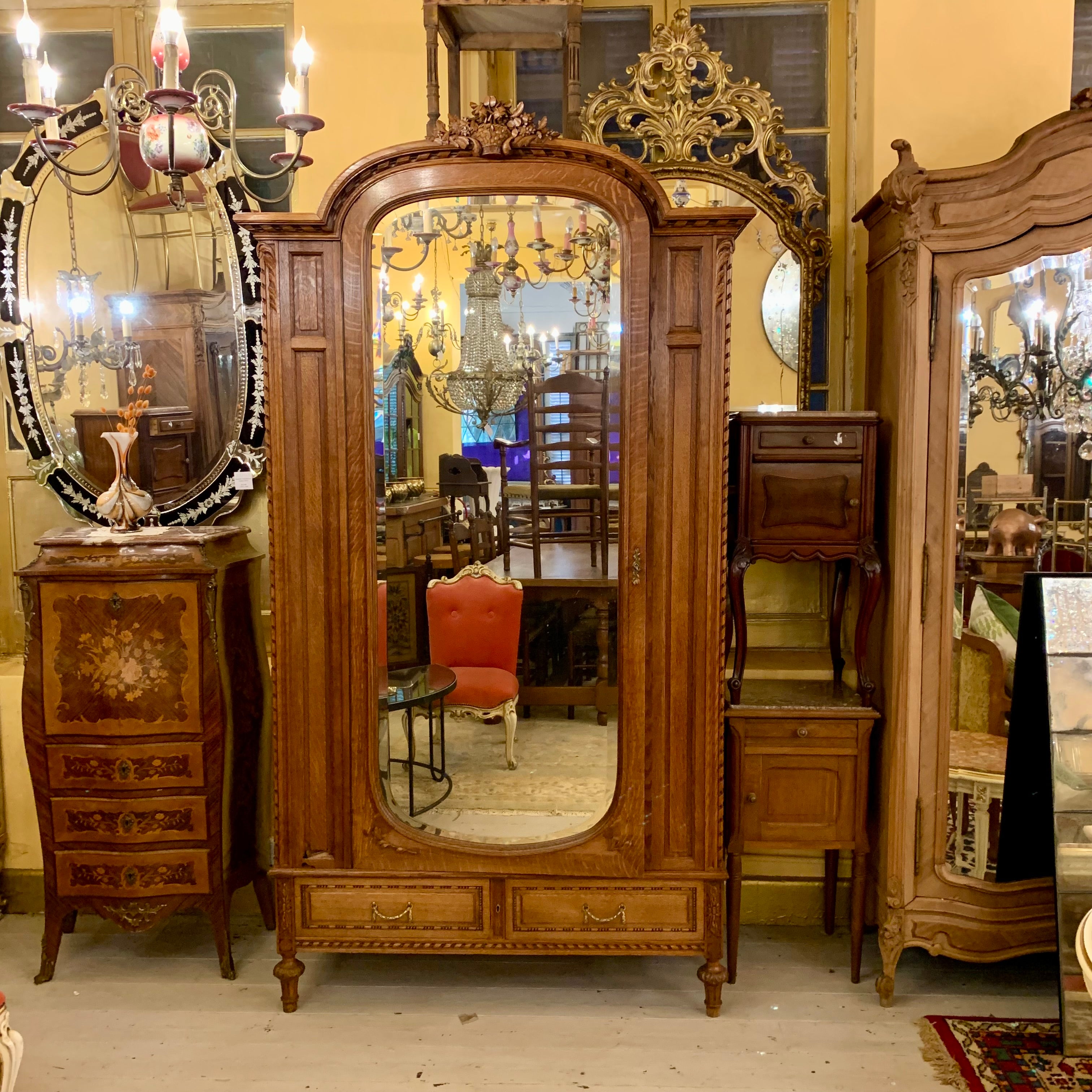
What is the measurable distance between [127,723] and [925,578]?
7.30 feet

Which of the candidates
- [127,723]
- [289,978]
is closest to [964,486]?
[289,978]

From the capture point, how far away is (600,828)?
2.51 meters

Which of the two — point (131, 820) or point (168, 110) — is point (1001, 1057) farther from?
point (168, 110)

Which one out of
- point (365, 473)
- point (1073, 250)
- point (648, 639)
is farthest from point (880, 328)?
point (365, 473)

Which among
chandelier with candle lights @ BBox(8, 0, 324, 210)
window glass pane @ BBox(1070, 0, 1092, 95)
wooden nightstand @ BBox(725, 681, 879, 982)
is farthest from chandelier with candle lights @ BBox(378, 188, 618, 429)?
window glass pane @ BBox(1070, 0, 1092, 95)

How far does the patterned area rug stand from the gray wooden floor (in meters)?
0.05

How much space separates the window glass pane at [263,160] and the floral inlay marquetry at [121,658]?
4.42 feet

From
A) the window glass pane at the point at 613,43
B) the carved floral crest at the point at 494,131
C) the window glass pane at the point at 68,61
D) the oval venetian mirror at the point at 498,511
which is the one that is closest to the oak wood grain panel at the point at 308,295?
the oval venetian mirror at the point at 498,511

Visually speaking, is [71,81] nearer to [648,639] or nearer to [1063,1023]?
[648,639]

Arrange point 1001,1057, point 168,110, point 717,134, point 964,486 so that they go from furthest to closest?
point 717,134, point 964,486, point 1001,1057, point 168,110

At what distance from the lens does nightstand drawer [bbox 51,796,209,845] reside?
267 cm

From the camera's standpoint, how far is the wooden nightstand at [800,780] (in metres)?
2.65

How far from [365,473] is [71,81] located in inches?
71.5

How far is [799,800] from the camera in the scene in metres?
2.69
